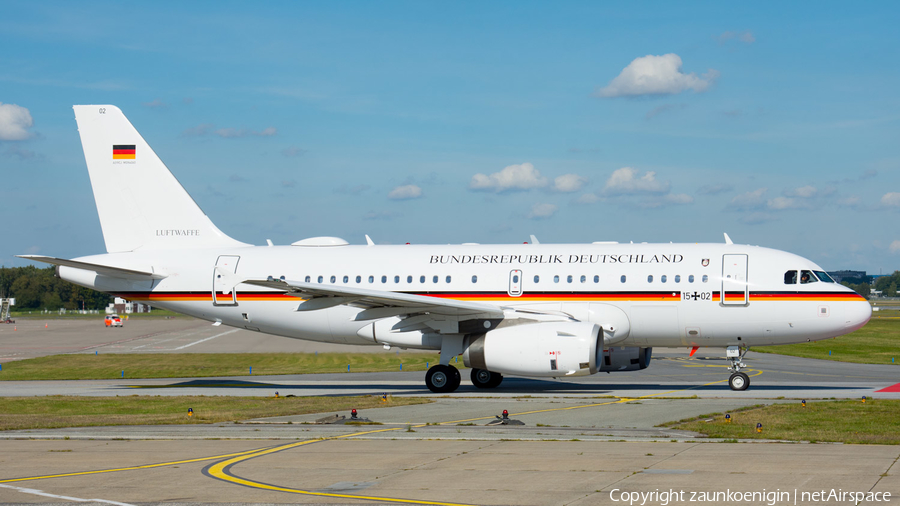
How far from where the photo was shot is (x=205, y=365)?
138ft

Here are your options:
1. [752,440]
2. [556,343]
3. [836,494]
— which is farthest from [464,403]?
[836,494]

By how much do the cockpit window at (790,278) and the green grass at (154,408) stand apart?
12.1 meters

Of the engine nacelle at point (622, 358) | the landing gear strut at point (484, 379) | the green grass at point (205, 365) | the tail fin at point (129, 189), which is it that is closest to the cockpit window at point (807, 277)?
the engine nacelle at point (622, 358)

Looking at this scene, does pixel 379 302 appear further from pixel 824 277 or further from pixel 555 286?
pixel 824 277

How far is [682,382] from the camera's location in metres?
30.5

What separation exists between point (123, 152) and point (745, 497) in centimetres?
2705

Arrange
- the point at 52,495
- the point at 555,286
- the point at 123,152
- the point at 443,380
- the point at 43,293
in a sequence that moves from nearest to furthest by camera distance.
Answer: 1. the point at 52,495
2. the point at 555,286
3. the point at 443,380
4. the point at 123,152
5. the point at 43,293

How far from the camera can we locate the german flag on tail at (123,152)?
103 feet

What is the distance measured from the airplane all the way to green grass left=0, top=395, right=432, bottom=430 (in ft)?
10.9

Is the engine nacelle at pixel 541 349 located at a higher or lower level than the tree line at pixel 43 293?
lower

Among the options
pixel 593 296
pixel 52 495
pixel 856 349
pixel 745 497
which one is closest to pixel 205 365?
pixel 593 296

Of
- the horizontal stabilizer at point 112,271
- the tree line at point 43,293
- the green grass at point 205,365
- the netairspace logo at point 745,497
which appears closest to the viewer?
the netairspace logo at point 745,497

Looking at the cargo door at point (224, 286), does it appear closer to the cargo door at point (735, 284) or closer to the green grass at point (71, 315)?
the cargo door at point (735, 284)

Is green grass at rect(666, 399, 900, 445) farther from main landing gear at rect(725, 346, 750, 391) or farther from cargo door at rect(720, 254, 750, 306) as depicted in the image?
cargo door at rect(720, 254, 750, 306)
